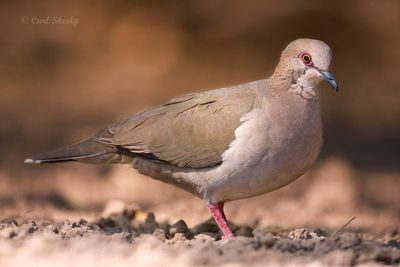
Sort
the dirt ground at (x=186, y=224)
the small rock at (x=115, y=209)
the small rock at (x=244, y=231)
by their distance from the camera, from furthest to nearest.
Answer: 1. the small rock at (x=115, y=209)
2. the small rock at (x=244, y=231)
3. the dirt ground at (x=186, y=224)

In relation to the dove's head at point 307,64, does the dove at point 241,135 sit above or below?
below

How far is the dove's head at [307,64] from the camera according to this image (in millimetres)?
5383

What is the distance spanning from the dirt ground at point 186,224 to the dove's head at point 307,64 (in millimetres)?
992

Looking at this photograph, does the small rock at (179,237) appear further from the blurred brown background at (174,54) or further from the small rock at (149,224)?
the blurred brown background at (174,54)

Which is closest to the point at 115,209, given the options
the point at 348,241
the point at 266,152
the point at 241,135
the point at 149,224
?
the point at 149,224

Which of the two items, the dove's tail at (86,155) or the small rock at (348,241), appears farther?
the dove's tail at (86,155)

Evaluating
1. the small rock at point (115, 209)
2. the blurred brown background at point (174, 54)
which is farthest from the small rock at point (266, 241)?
the blurred brown background at point (174, 54)

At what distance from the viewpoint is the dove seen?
207 inches

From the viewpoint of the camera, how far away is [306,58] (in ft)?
18.0

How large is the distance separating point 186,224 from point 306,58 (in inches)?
62.7

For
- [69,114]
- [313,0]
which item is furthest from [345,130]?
[69,114]

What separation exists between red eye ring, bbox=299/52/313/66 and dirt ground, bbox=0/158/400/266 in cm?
110

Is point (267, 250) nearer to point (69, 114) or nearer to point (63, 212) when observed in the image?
point (63, 212)

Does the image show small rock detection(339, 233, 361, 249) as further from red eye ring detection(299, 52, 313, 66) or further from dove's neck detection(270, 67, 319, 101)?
red eye ring detection(299, 52, 313, 66)
